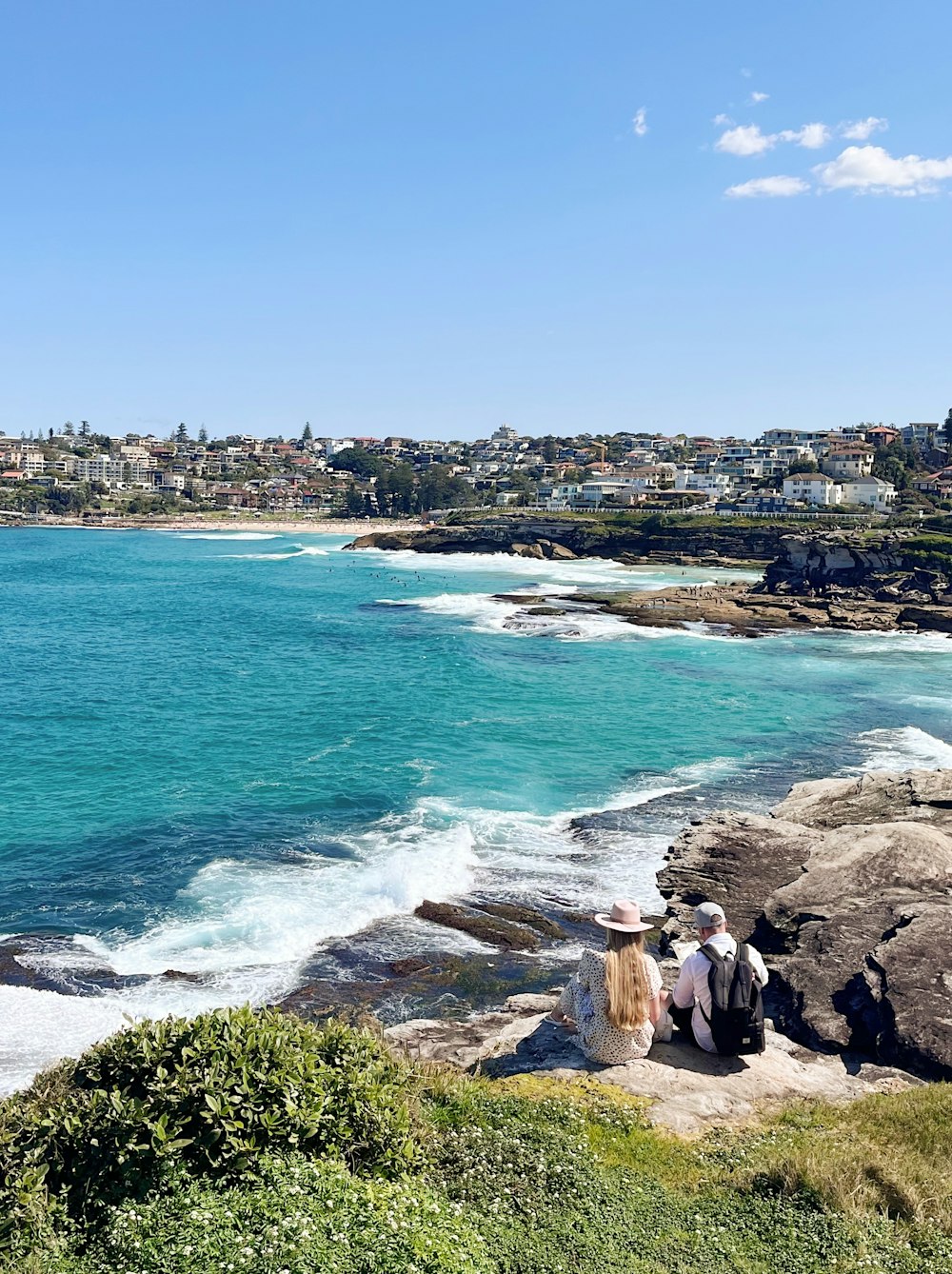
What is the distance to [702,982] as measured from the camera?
910 cm

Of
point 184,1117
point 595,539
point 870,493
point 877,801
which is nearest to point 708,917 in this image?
point 184,1117

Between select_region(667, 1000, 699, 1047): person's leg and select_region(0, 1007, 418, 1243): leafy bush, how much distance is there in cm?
302

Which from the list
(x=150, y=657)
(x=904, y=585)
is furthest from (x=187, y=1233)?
(x=904, y=585)

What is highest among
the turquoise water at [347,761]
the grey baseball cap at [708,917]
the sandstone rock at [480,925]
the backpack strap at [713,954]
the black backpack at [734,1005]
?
the grey baseball cap at [708,917]

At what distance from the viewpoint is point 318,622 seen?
6056 centimetres

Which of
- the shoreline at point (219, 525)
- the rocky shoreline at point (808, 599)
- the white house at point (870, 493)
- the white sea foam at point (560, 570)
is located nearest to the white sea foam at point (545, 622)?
the rocky shoreline at point (808, 599)

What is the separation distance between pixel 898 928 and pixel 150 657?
4044 cm

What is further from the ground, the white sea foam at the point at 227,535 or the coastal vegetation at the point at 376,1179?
the white sea foam at the point at 227,535

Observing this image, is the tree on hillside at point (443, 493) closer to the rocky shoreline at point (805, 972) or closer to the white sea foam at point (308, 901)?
the white sea foam at point (308, 901)

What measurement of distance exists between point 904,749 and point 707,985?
24.9 meters

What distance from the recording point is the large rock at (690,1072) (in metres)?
8.64

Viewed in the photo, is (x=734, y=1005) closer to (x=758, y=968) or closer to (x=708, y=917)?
(x=758, y=968)

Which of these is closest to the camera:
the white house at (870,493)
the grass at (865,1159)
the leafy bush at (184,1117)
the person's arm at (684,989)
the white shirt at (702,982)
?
the leafy bush at (184,1117)

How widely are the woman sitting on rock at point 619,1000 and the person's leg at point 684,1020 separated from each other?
203 mm
